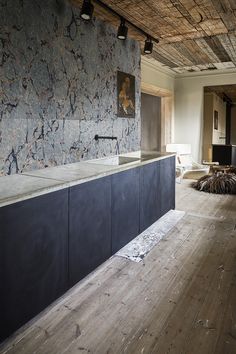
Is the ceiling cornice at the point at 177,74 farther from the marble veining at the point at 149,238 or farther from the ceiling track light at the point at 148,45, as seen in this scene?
the marble veining at the point at 149,238

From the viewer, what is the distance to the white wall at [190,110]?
7105 mm

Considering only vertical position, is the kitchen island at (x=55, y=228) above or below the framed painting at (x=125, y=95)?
below

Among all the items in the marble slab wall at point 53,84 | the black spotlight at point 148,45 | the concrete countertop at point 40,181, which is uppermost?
the black spotlight at point 148,45

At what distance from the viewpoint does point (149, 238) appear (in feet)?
10.9

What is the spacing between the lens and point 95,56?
342cm

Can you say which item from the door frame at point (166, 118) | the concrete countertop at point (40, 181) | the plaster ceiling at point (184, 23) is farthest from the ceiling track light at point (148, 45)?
the door frame at point (166, 118)

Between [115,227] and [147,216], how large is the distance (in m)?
0.83

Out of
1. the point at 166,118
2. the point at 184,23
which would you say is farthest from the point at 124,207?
the point at 166,118

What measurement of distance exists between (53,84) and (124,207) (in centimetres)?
134

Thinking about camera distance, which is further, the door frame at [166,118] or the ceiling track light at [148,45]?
the door frame at [166,118]

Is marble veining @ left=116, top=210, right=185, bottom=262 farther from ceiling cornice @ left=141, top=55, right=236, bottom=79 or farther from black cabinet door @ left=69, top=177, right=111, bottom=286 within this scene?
ceiling cornice @ left=141, top=55, right=236, bottom=79

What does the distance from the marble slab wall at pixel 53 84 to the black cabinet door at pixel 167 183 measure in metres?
0.73

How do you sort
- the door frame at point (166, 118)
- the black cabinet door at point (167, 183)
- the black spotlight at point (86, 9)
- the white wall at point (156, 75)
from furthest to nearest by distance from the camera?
the door frame at point (166, 118) → the white wall at point (156, 75) → the black cabinet door at point (167, 183) → the black spotlight at point (86, 9)

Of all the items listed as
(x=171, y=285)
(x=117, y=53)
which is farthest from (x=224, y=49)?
(x=171, y=285)
